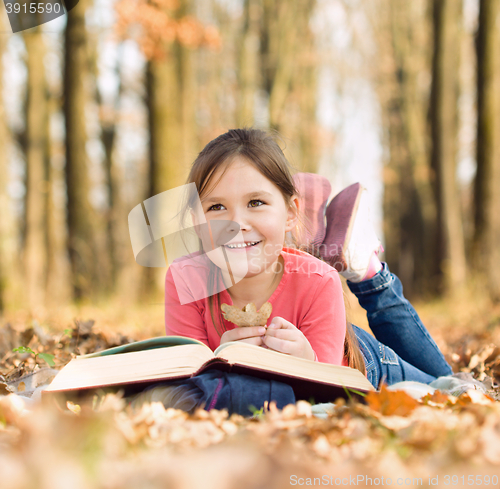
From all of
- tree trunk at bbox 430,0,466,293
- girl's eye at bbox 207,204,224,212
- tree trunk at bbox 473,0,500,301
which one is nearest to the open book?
girl's eye at bbox 207,204,224,212

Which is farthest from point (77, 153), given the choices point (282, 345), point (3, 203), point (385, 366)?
point (282, 345)

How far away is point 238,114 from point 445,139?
654cm

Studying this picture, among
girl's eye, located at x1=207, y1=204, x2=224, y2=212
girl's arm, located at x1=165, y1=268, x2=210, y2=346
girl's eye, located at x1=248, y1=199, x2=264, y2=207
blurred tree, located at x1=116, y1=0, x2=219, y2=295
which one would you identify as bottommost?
girl's arm, located at x1=165, y1=268, x2=210, y2=346

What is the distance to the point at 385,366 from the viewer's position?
8.21 ft

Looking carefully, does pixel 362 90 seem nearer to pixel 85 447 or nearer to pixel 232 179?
pixel 232 179

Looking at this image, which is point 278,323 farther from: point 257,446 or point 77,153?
point 77,153

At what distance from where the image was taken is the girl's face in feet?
6.95

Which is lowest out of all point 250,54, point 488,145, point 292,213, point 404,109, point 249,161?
point 292,213

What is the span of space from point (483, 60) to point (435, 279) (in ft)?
11.1

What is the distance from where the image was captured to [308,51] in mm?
15453

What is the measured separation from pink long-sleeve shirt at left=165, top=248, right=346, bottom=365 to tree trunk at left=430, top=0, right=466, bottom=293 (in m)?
6.11

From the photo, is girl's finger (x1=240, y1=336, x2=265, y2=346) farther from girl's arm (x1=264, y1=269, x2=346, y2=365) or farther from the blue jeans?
the blue jeans

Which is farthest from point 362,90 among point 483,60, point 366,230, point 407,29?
point 366,230

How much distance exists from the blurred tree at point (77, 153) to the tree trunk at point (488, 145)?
5416 millimetres
